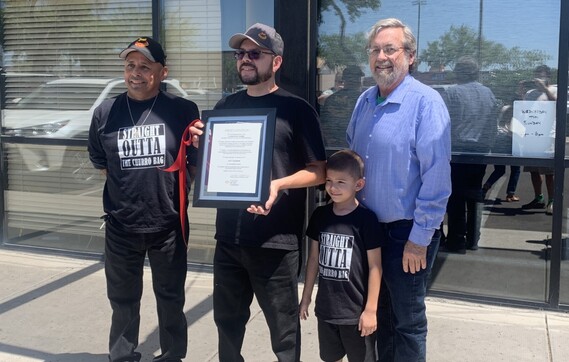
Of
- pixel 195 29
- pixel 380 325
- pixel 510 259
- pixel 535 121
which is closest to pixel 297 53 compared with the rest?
pixel 195 29

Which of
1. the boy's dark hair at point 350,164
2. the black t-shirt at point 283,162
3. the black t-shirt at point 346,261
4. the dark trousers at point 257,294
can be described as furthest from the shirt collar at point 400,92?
the dark trousers at point 257,294

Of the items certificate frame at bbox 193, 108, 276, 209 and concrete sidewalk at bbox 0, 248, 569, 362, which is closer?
certificate frame at bbox 193, 108, 276, 209

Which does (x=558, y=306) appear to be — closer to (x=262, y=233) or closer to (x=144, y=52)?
(x=262, y=233)

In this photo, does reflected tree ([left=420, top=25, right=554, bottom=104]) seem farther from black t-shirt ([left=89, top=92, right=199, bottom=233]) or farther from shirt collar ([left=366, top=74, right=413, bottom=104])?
black t-shirt ([left=89, top=92, right=199, bottom=233])

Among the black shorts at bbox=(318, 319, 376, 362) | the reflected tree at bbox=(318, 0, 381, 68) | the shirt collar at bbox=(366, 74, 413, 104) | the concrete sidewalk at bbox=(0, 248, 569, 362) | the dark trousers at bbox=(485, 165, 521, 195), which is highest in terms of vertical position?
the reflected tree at bbox=(318, 0, 381, 68)

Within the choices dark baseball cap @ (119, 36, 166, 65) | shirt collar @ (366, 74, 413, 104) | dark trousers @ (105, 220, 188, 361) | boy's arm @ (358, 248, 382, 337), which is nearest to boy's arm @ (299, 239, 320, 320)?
boy's arm @ (358, 248, 382, 337)

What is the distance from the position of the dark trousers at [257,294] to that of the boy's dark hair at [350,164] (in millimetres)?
520

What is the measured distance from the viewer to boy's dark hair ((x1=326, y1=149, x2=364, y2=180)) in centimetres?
290

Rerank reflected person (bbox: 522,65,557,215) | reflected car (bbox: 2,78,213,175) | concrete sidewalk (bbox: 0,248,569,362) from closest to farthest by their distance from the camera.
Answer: concrete sidewalk (bbox: 0,248,569,362), reflected person (bbox: 522,65,557,215), reflected car (bbox: 2,78,213,175)

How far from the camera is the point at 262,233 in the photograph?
3070mm

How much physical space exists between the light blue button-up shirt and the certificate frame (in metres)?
0.46

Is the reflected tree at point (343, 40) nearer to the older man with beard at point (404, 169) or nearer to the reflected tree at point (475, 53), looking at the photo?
the reflected tree at point (475, 53)

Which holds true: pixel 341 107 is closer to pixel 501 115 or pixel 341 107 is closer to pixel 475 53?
pixel 475 53

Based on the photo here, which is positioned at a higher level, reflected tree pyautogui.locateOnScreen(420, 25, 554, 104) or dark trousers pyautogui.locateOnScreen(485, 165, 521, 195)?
reflected tree pyautogui.locateOnScreen(420, 25, 554, 104)
